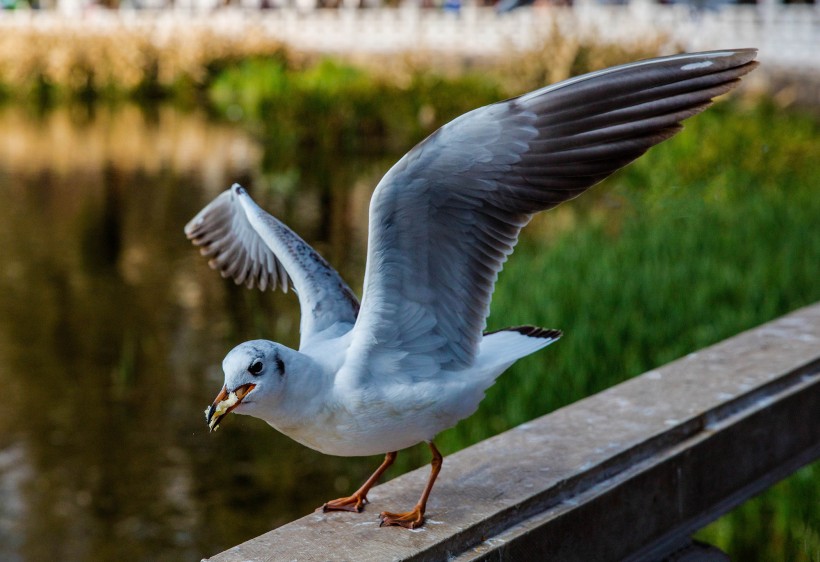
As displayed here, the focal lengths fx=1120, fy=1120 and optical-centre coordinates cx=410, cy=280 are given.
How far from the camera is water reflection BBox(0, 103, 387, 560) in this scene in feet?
16.1

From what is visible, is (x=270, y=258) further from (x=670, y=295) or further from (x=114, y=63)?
(x=114, y=63)

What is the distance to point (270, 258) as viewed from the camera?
2.86m

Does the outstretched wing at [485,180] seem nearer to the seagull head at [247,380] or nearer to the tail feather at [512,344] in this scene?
the tail feather at [512,344]

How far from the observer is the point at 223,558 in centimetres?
208

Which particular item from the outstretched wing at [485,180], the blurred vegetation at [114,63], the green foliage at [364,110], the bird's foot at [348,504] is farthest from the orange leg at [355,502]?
the blurred vegetation at [114,63]

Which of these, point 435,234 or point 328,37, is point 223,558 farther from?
point 328,37

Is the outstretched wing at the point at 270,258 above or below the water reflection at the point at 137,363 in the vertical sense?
above

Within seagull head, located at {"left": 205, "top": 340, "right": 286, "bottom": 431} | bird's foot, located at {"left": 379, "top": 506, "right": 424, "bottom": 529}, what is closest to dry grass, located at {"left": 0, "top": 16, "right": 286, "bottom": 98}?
bird's foot, located at {"left": 379, "top": 506, "right": 424, "bottom": 529}

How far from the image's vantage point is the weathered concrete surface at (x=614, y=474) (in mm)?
2199

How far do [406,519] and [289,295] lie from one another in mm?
5719

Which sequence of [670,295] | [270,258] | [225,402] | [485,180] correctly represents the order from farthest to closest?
[670,295] < [270,258] < [485,180] < [225,402]

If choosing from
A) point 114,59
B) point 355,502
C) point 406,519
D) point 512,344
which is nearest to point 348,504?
point 355,502

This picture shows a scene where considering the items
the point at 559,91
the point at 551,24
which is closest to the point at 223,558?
the point at 559,91

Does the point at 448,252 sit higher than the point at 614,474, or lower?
higher
